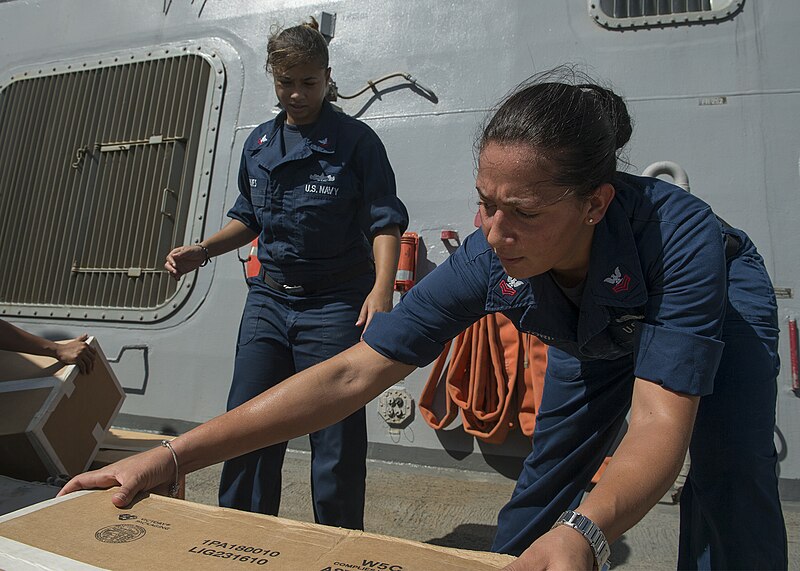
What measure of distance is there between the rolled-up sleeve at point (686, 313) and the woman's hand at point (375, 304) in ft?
3.10

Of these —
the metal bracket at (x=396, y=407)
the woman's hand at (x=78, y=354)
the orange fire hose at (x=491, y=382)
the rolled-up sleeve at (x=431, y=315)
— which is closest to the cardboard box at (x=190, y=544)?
the rolled-up sleeve at (x=431, y=315)

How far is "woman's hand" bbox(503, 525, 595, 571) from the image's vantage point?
3.06ft

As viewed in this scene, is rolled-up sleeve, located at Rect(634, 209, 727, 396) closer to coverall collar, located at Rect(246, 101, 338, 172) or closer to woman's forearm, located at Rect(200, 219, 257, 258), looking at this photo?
coverall collar, located at Rect(246, 101, 338, 172)

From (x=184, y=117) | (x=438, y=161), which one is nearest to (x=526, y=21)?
(x=438, y=161)

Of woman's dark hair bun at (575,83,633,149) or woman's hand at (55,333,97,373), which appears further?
woman's hand at (55,333,97,373)

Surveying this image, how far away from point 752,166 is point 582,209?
227 centimetres

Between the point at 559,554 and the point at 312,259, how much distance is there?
1.51 meters

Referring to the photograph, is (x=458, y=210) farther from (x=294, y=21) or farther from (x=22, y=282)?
(x=22, y=282)

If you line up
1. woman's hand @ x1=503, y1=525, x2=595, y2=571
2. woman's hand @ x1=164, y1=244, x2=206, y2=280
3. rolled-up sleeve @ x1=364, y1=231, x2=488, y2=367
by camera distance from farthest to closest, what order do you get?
woman's hand @ x1=164, y1=244, x2=206, y2=280
rolled-up sleeve @ x1=364, y1=231, x2=488, y2=367
woman's hand @ x1=503, y1=525, x2=595, y2=571

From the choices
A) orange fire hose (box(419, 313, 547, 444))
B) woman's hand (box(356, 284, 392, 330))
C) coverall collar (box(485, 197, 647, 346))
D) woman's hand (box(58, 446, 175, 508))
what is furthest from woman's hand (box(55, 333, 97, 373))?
coverall collar (box(485, 197, 647, 346))

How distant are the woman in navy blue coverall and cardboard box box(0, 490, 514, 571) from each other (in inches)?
3.8

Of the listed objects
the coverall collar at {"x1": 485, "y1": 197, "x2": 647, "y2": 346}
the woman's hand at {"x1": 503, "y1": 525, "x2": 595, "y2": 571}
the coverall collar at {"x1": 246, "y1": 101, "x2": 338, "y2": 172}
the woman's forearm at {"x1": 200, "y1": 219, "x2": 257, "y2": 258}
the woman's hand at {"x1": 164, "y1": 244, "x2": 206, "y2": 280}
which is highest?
the coverall collar at {"x1": 246, "y1": 101, "x2": 338, "y2": 172}

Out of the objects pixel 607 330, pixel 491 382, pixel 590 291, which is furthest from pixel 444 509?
pixel 590 291

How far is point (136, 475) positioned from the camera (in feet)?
4.34
